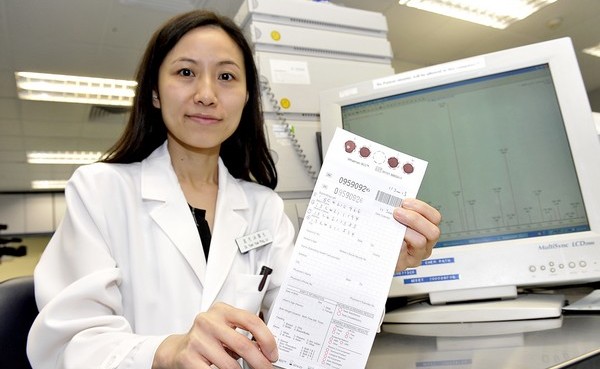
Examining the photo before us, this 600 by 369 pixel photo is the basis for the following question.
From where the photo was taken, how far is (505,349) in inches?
25.6

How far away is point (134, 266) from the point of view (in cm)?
82

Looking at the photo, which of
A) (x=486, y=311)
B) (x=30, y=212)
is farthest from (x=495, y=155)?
(x=30, y=212)

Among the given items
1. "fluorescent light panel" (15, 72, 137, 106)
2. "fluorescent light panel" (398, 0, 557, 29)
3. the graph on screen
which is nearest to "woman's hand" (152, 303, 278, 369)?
the graph on screen

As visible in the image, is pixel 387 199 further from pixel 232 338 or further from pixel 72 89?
pixel 72 89

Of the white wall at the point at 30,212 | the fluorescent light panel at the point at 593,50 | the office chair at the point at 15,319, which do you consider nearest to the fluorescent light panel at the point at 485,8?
the fluorescent light panel at the point at 593,50

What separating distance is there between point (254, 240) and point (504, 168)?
0.54 metres

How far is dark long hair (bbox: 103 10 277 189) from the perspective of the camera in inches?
38.7

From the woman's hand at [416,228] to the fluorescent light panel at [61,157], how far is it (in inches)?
239

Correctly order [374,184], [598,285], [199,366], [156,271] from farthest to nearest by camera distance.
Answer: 1. [598,285]
2. [156,271]
3. [374,184]
4. [199,366]

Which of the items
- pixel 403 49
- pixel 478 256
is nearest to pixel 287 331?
pixel 478 256

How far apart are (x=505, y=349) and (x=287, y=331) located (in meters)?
0.34

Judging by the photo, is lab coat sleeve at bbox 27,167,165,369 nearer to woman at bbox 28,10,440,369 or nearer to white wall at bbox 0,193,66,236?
woman at bbox 28,10,440,369

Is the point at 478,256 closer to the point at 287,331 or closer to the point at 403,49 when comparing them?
the point at 287,331

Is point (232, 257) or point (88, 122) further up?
point (88, 122)
